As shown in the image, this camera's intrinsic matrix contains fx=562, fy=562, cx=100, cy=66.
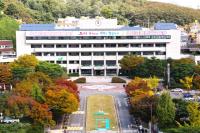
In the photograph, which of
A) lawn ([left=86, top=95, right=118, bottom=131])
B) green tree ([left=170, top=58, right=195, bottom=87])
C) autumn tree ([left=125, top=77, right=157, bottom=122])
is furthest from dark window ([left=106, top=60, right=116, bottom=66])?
autumn tree ([left=125, top=77, right=157, bottom=122])

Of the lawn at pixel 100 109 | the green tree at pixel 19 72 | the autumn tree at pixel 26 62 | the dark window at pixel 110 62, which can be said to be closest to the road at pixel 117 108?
the lawn at pixel 100 109

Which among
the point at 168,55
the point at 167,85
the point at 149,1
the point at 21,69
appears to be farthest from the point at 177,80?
the point at 149,1

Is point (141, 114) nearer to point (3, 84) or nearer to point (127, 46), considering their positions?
point (3, 84)

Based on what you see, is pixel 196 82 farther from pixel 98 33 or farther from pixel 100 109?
pixel 98 33

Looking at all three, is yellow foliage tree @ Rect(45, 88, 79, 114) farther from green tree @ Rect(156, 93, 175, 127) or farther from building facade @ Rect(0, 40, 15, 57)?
building facade @ Rect(0, 40, 15, 57)

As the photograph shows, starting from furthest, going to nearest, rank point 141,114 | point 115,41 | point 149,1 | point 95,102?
point 149,1, point 115,41, point 95,102, point 141,114

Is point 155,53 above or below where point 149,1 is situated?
below

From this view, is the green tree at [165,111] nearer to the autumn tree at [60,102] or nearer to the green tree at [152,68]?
the autumn tree at [60,102]
